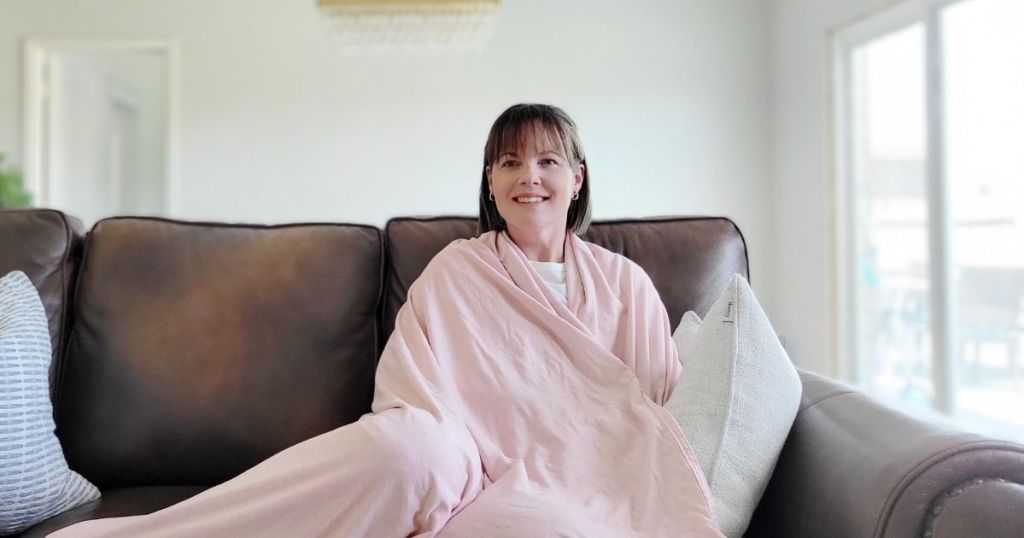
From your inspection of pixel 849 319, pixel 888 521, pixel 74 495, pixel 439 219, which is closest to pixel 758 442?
pixel 888 521

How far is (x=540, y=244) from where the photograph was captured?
62.0 inches

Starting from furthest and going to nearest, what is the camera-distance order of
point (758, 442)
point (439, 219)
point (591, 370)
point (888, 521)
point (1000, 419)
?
point (1000, 419) → point (439, 219) → point (591, 370) → point (758, 442) → point (888, 521)

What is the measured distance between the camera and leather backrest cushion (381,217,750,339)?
1569 mm

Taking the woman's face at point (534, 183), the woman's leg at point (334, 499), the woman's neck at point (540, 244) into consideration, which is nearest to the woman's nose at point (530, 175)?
the woman's face at point (534, 183)

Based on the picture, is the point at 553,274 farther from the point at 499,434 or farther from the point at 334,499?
the point at 334,499

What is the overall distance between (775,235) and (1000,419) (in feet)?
5.33

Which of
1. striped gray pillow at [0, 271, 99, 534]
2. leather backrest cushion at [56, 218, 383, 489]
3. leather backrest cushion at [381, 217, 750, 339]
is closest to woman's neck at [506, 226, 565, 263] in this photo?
leather backrest cushion at [381, 217, 750, 339]

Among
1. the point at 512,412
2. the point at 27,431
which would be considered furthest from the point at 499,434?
the point at 27,431

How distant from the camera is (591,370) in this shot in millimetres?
1346

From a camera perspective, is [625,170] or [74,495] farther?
[625,170]

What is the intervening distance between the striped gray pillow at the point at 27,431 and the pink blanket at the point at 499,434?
0.25 meters

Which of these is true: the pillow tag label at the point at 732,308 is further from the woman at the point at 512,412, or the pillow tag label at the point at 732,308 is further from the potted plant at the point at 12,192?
the potted plant at the point at 12,192

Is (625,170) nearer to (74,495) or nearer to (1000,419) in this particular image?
(1000,419)

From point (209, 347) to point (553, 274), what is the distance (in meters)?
0.73
